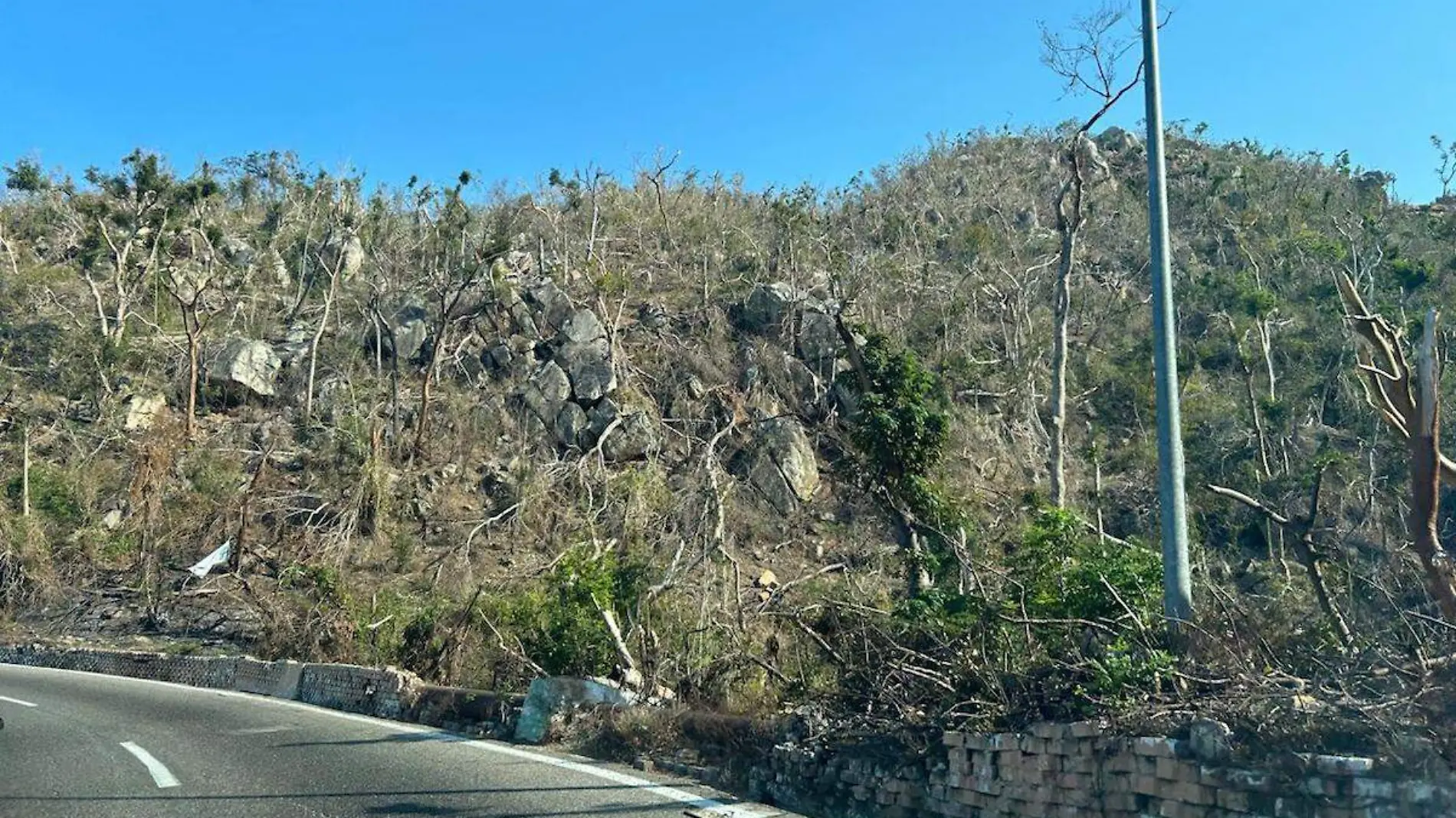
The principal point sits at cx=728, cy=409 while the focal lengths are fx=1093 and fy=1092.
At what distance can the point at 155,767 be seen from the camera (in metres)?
9.49

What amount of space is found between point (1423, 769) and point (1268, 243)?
47.3 metres

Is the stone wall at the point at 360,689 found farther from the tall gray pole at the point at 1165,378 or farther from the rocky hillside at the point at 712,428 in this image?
the tall gray pole at the point at 1165,378

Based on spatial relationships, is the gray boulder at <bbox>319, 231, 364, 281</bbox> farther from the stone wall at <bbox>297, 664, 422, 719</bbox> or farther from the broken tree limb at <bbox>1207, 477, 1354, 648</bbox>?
the broken tree limb at <bbox>1207, 477, 1354, 648</bbox>

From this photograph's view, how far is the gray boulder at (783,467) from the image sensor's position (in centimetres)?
3175

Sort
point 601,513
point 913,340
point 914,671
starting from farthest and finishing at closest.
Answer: point 913,340 < point 601,513 < point 914,671

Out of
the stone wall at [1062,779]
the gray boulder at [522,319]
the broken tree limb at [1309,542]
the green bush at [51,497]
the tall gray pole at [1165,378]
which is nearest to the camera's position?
the stone wall at [1062,779]

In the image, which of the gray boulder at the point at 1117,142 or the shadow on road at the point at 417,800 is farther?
the gray boulder at the point at 1117,142

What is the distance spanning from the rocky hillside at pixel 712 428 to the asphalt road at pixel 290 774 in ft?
6.50

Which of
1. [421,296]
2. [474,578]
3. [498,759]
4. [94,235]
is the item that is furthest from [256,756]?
[94,235]

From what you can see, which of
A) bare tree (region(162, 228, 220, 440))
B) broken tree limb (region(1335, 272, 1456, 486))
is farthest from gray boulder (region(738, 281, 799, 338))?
broken tree limb (region(1335, 272, 1456, 486))

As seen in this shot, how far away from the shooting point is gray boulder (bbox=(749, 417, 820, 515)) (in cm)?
3175

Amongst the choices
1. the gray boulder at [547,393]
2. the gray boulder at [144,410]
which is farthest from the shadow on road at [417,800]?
the gray boulder at [144,410]

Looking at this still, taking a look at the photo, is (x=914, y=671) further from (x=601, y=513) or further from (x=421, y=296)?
(x=421, y=296)

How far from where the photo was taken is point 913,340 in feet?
131
